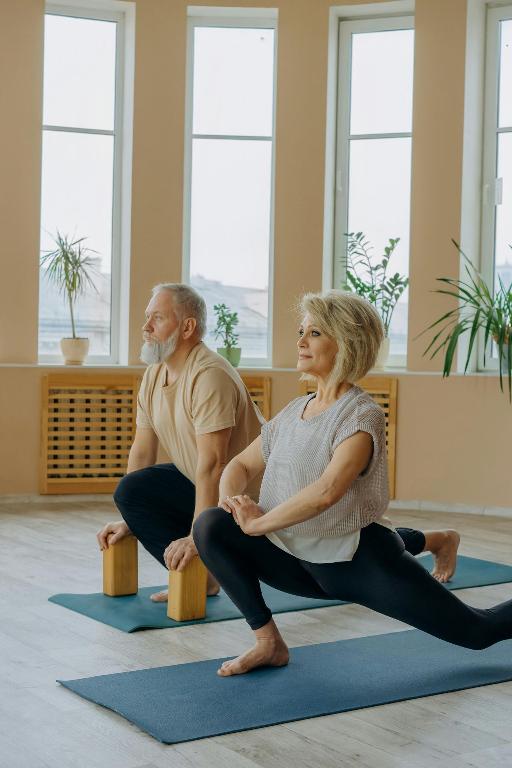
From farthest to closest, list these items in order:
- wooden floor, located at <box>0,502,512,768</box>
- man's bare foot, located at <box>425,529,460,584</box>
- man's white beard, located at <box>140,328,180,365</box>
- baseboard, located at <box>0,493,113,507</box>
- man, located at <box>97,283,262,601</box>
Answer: baseboard, located at <box>0,493,113,507</box> → man's bare foot, located at <box>425,529,460,584</box> → man's white beard, located at <box>140,328,180,365</box> → man, located at <box>97,283,262,601</box> → wooden floor, located at <box>0,502,512,768</box>

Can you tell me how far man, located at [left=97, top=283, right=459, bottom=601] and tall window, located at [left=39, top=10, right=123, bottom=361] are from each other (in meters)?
2.88

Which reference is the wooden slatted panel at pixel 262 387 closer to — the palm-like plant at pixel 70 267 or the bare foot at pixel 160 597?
the palm-like plant at pixel 70 267

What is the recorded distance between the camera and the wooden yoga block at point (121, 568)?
11.7 ft

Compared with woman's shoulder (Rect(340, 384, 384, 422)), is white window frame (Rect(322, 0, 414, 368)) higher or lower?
higher

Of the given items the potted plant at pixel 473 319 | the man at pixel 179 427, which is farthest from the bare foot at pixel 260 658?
the potted plant at pixel 473 319

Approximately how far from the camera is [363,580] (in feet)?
8.70

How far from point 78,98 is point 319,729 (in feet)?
16.2

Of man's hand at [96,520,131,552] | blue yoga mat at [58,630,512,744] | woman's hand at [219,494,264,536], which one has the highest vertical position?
woman's hand at [219,494,264,536]

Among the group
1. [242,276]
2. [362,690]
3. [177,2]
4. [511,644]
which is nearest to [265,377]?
[242,276]

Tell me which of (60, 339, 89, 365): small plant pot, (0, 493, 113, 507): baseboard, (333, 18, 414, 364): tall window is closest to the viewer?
(0, 493, 113, 507): baseboard

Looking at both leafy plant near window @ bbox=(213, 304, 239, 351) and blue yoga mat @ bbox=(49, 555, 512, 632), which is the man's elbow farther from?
leafy plant near window @ bbox=(213, 304, 239, 351)

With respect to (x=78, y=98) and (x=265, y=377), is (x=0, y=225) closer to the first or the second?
(x=78, y=98)

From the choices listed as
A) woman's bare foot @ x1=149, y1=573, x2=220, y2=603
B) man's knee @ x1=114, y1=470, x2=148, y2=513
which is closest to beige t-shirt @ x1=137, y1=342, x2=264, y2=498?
man's knee @ x1=114, y1=470, x2=148, y2=513

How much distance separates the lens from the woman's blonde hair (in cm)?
271
